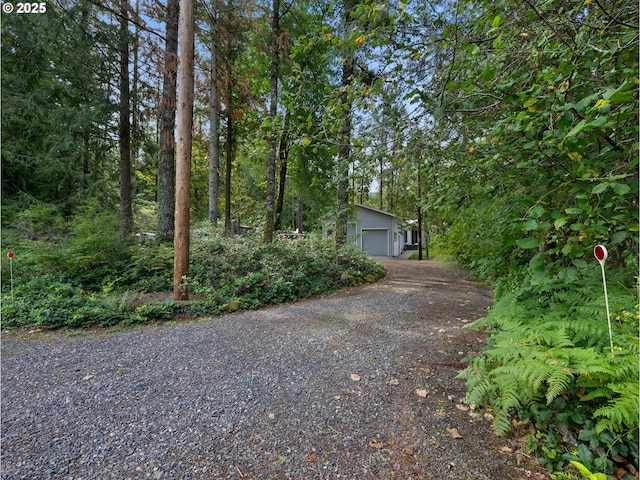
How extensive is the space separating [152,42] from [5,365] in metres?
8.03

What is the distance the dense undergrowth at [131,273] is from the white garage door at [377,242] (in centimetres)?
996

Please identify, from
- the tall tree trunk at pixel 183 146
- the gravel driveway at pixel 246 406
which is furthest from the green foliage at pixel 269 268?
the gravel driveway at pixel 246 406

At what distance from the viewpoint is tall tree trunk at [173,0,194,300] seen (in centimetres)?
478

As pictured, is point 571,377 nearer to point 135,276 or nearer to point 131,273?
point 135,276

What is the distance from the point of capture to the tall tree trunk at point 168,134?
671 cm

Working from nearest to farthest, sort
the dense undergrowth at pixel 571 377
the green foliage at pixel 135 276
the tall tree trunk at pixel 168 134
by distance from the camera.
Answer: the dense undergrowth at pixel 571 377, the green foliage at pixel 135 276, the tall tree trunk at pixel 168 134

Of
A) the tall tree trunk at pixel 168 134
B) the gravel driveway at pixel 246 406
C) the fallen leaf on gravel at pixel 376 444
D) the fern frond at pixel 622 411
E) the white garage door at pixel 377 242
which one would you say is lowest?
the fallen leaf on gravel at pixel 376 444

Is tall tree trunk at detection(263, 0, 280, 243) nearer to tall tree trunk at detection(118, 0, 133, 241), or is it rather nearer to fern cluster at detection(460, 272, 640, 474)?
tall tree trunk at detection(118, 0, 133, 241)

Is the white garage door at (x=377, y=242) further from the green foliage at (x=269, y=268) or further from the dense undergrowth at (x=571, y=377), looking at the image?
the dense undergrowth at (x=571, y=377)

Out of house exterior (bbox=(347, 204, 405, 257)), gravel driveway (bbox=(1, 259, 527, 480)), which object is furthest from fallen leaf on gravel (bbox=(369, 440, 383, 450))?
house exterior (bbox=(347, 204, 405, 257))

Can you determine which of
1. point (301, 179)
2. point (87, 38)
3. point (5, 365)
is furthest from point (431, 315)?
point (87, 38)

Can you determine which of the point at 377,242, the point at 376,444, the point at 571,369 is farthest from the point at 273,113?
the point at 377,242

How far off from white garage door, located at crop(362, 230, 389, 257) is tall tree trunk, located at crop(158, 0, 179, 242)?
40.8 ft

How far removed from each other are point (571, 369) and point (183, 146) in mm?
5531
